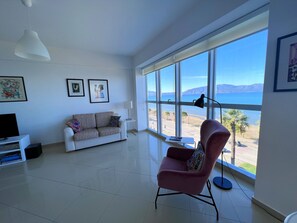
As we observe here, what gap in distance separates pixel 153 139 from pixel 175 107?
127 cm

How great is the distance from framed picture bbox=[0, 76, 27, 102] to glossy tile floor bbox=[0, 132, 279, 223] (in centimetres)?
167

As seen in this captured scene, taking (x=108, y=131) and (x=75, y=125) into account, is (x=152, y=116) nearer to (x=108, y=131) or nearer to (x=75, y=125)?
(x=108, y=131)

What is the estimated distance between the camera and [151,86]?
448cm

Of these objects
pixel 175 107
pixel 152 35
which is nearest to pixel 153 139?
pixel 175 107

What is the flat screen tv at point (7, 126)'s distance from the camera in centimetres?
275

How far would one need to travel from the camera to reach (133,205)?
156 centimetres

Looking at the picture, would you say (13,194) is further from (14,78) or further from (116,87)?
(116,87)

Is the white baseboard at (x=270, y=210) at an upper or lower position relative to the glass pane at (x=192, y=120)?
lower

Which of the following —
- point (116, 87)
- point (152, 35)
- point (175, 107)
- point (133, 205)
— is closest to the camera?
point (133, 205)

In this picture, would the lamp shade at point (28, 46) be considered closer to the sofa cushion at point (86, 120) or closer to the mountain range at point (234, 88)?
the sofa cushion at point (86, 120)

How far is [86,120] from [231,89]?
368cm

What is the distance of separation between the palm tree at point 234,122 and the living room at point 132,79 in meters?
0.55

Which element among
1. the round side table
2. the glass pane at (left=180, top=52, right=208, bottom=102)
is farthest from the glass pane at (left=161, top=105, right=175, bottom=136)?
the round side table

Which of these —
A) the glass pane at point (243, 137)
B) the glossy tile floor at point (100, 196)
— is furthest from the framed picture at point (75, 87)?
the glass pane at point (243, 137)
